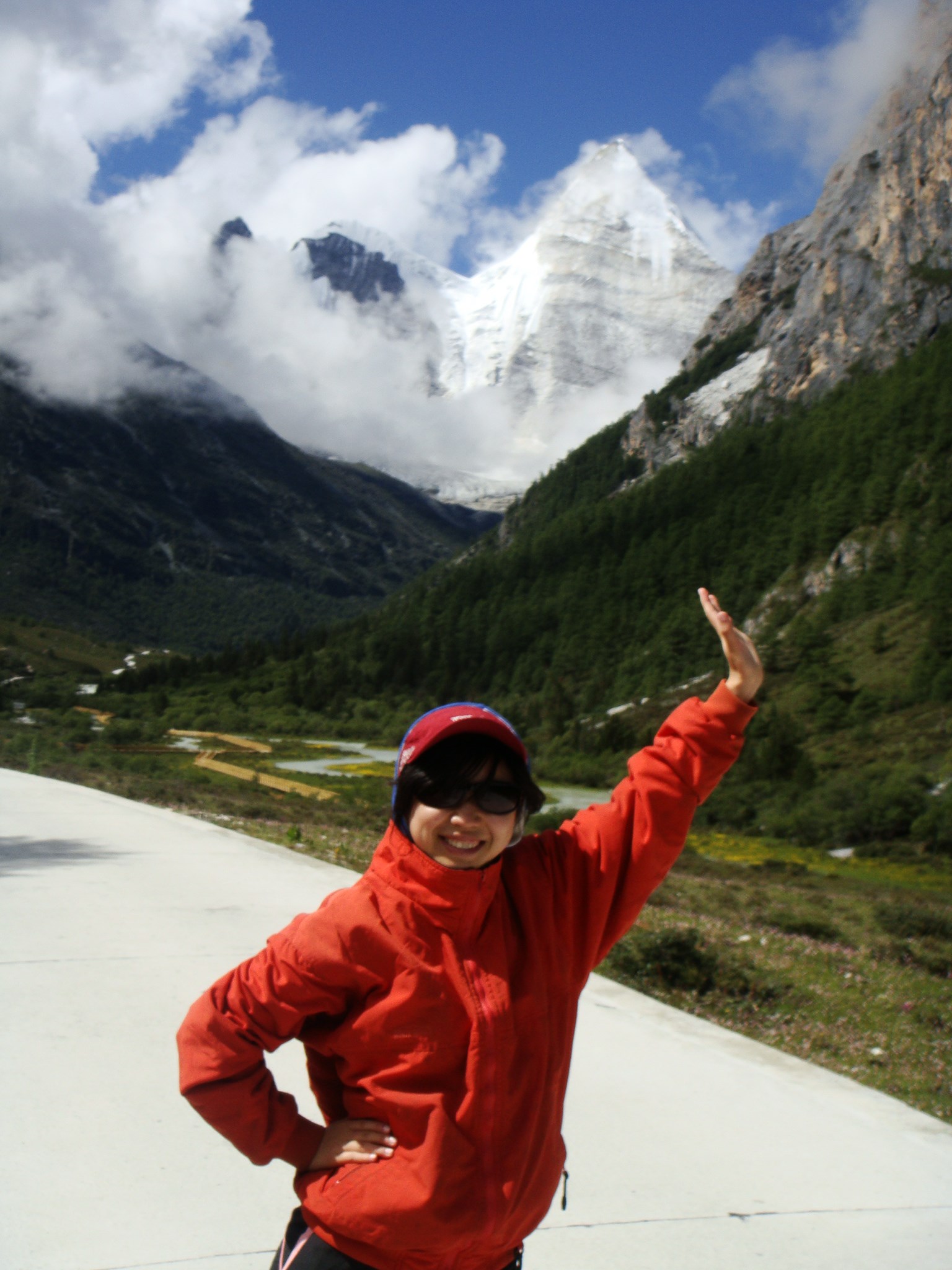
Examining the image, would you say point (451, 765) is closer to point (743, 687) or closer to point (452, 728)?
point (452, 728)

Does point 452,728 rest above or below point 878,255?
below

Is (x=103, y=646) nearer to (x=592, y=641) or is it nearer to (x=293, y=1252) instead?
(x=592, y=641)

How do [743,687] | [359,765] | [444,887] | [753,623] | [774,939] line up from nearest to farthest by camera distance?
[444,887] < [743,687] < [774,939] < [359,765] < [753,623]

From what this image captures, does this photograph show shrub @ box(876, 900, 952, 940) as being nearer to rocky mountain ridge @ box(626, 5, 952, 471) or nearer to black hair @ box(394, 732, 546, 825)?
black hair @ box(394, 732, 546, 825)

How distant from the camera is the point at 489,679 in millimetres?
83188

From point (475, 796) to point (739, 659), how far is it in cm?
64

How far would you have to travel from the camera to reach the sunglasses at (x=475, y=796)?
83.4 inches

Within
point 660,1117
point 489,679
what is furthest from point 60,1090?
point 489,679

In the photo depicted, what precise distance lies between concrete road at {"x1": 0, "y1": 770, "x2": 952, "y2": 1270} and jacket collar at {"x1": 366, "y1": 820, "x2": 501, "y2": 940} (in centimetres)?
167

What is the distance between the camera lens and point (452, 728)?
2.09m

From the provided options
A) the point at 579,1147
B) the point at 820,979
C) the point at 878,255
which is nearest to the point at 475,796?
the point at 579,1147

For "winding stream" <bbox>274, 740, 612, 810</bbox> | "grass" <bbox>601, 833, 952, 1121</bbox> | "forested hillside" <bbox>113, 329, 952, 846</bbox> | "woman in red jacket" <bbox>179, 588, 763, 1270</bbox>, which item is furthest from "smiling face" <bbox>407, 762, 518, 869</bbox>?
"forested hillside" <bbox>113, 329, 952, 846</bbox>

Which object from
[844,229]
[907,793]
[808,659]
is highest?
[844,229]

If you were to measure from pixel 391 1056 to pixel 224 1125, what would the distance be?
336 mm
